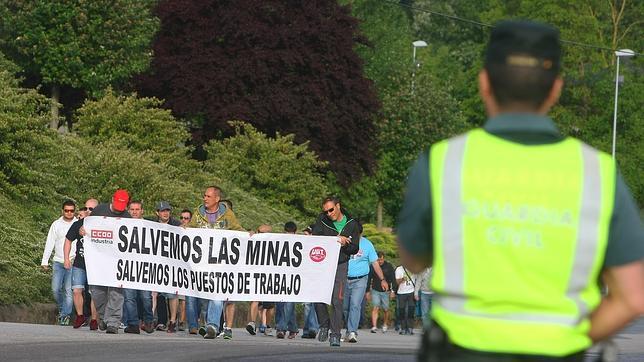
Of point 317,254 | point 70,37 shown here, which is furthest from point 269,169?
point 317,254

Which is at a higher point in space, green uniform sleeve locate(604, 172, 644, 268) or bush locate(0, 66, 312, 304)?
bush locate(0, 66, 312, 304)

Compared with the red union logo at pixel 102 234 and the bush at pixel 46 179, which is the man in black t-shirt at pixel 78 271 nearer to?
the red union logo at pixel 102 234

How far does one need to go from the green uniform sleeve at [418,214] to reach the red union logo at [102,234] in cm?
1750

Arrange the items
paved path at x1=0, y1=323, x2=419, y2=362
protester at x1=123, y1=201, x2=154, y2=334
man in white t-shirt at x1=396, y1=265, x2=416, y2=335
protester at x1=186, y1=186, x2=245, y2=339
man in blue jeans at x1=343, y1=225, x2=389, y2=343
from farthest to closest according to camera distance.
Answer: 1. man in white t-shirt at x1=396, y1=265, x2=416, y2=335
2. man in blue jeans at x1=343, y1=225, x2=389, y2=343
3. protester at x1=123, y1=201, x2=154, y2=334
4. protester at x1=186, y1=186, x2=245, y2=339
5. paved path at x1=0, y1=323, x2=419, y2=362

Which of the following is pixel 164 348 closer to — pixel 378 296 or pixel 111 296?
pixel 111 296

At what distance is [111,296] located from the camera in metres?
21.6

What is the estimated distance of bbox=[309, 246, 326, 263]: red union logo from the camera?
22344 mm

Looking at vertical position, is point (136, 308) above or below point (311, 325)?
above

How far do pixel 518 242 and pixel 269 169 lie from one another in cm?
4259

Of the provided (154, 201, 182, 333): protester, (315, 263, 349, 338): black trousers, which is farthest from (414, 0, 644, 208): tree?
(315, 263, 349, 338): black trousers

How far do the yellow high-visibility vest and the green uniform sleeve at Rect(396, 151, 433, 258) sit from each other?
0.03 metres

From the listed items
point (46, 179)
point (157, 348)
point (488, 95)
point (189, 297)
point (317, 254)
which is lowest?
point (157, 348)

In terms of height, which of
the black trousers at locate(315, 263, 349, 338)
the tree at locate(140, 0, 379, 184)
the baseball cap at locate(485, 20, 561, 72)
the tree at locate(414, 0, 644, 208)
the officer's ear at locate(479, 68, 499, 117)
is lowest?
the black trousers at locate(315, 263, 349, 338)

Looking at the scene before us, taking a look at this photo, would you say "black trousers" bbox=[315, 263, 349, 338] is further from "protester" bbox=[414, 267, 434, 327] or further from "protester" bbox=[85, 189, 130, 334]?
"protester" bbox=[414, 267, 434, 327]
